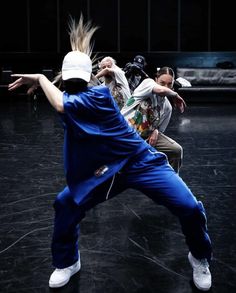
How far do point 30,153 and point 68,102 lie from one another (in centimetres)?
440

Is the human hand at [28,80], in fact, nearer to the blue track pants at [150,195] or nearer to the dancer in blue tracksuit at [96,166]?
the dancer in blue tracksuit at [96,166]

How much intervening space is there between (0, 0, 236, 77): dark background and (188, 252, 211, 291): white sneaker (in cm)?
1167

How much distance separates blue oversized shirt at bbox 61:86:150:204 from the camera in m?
2.52

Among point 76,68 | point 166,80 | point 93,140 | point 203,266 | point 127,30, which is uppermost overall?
point 127,30

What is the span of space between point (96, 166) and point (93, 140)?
156 mm

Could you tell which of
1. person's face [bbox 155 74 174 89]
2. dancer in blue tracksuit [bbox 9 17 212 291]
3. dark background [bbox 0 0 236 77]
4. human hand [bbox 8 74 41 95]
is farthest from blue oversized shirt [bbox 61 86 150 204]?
dark background [bbox 0 0 236 77]

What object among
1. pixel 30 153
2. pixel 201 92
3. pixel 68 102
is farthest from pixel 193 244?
pixel 201 92

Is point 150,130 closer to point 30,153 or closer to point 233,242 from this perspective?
point 233,242

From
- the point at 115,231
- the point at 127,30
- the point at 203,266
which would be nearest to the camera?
the point at 203,266

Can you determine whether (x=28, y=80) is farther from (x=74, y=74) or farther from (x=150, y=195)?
(x=150, y=195)

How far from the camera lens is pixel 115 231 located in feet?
12.6

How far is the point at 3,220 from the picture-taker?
4.12m

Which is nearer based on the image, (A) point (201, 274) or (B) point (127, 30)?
(A) point (201, 274)

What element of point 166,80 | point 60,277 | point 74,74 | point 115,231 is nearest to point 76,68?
point 74,74
